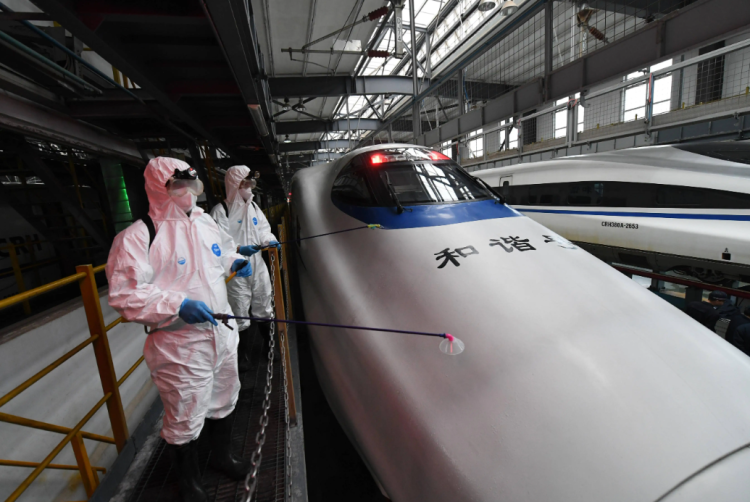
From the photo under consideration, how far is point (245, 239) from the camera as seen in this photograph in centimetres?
413

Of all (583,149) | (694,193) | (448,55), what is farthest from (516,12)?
(583,149)

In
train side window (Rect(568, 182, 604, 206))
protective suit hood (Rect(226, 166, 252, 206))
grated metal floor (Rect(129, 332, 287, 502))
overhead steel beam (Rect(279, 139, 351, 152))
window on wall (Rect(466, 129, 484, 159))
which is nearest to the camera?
grated metal floor (Rect(129, 332, 287, 502))

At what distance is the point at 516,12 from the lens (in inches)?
319

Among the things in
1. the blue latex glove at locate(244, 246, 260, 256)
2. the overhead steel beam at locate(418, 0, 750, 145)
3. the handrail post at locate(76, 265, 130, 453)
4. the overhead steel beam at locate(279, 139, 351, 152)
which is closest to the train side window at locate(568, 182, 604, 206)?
the overhead steel beam at locate(418, 0, 750, 145)

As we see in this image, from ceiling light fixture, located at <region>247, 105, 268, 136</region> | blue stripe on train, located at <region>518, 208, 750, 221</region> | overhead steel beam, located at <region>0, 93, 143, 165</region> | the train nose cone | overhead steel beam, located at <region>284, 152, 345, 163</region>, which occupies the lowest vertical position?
the train nose cone

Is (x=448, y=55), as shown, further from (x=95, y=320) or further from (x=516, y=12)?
(x=95, y=320)

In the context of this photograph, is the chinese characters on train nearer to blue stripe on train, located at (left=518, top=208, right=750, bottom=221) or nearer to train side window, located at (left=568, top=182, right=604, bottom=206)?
blue stripe on train, located at (left=518, top=208, right=750, bottom=221)

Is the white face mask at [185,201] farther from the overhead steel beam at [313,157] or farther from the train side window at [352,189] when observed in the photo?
the overhead steel beam at [313,157]

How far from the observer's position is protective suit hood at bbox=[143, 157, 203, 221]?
2098 mm

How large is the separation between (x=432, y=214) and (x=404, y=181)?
61 cm

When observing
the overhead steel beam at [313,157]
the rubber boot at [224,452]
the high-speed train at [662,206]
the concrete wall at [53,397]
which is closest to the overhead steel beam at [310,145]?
the overhead steel beam at [313,157]

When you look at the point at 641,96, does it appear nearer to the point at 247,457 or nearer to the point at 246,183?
the point at 246,183

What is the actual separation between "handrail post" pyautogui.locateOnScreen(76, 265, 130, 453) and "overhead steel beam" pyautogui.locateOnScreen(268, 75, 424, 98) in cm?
930

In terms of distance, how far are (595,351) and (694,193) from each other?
592cm
